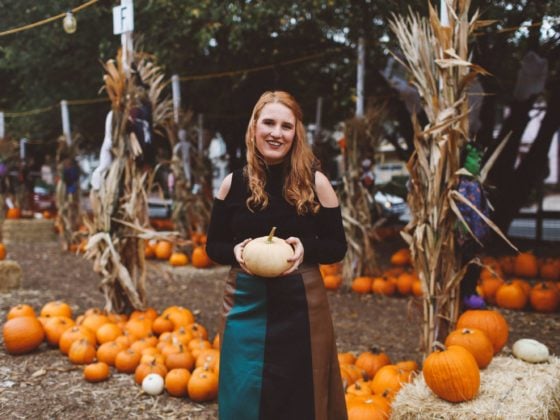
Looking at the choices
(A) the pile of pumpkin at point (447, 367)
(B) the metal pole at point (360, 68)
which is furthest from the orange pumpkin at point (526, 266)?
(A) the pile of pumpkin at point (447, 367)

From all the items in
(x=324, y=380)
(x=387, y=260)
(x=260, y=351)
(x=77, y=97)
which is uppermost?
(x=77, y=97)

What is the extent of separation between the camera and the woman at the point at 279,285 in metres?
2.06

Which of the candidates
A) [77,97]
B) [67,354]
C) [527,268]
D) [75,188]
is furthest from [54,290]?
[77,97]

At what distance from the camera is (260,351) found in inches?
81.7

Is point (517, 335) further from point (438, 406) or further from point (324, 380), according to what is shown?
point (324, 380)

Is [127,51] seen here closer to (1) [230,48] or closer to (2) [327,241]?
(2) [327,241]

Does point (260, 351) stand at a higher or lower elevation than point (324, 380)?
higher

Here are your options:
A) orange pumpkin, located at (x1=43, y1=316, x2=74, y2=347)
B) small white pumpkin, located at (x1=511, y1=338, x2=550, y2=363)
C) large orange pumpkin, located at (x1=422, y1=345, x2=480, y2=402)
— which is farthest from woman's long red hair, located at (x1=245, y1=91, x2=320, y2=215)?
orange pumpkin, located at (x1=43, y1=316, x2=74, y2=347)

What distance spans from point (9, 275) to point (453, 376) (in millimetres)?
5410

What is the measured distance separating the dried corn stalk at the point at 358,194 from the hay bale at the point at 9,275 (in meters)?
4.13

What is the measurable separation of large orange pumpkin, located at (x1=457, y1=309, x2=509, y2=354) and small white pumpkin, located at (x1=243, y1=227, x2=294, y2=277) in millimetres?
1913

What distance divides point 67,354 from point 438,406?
291 centimetres

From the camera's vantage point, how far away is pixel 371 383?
3.39 meters

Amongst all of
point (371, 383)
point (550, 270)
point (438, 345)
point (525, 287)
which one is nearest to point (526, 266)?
point (550, 270)
